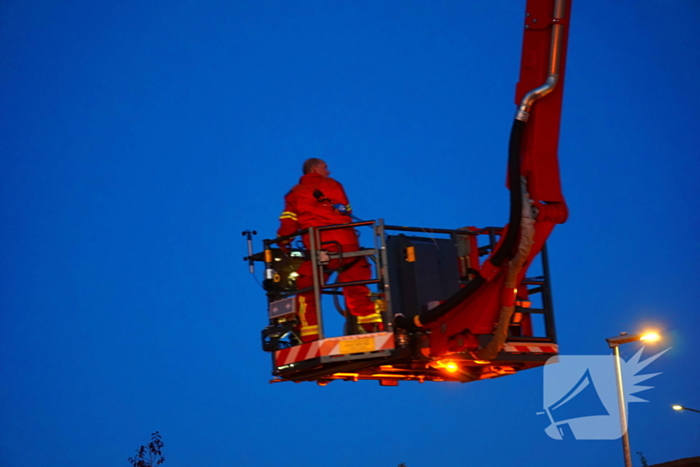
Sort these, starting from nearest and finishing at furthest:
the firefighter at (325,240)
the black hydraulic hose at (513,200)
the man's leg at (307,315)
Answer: the black hydraulic hose at (513,200), the man's leg at (307,315), the firefighter at (325,240)

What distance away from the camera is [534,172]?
935 cm

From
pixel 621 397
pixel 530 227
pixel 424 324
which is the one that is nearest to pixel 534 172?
pixel 530 227

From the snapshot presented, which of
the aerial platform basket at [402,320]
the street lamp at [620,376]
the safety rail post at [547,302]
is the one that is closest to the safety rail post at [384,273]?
the aerial platform basket at [402,320]

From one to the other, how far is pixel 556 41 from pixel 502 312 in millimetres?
2768

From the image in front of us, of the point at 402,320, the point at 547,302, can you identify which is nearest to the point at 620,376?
Result: the point at 547,302

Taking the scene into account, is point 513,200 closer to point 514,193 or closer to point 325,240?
point 514,193

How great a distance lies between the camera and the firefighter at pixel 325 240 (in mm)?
10531

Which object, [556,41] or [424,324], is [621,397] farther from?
[556,41]

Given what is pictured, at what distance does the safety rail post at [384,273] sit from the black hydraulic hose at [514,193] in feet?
4.54

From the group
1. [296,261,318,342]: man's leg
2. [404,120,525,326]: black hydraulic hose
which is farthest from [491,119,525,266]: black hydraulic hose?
[296,261,318,342]: man's leg

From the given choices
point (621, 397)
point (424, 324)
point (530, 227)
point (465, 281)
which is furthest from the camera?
point (621, 397)

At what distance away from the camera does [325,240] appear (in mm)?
10664

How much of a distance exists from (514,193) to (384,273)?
1.77 metres

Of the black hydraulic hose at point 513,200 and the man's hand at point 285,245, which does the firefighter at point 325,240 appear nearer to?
the man's hand at point 285,245
